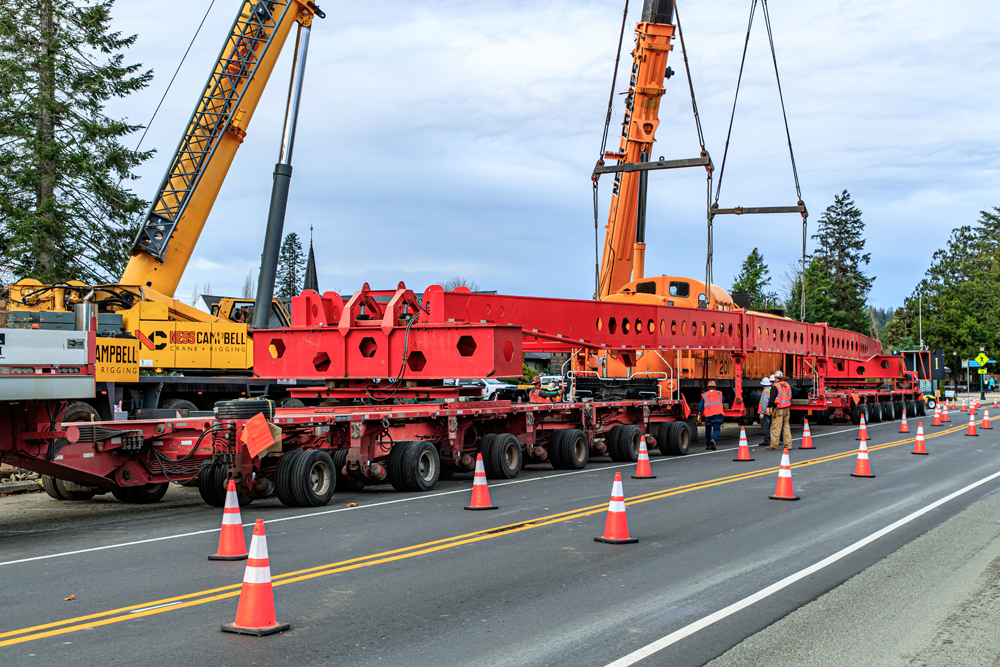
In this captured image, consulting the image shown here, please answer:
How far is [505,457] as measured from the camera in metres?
16.1

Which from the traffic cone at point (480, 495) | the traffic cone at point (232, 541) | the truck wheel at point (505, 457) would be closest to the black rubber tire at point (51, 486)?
the traffic cone at point (232, 541)

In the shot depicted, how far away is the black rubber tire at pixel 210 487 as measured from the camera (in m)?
12.5

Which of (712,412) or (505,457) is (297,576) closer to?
(505,457)

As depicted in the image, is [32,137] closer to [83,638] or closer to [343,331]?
[343,331]

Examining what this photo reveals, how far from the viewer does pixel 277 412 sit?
1353 centimetres

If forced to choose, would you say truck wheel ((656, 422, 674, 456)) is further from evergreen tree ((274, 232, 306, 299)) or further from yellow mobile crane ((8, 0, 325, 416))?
evergreen tree ((274, 232, 306, 299))

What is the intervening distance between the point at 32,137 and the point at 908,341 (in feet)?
280

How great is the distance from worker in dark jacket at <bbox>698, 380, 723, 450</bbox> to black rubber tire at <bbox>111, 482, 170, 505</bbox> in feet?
44.8

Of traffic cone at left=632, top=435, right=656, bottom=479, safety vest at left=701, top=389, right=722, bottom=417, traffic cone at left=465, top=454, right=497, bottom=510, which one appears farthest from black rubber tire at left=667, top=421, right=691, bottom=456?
traffic cone at left=465, top=454, right=497, bottom=510

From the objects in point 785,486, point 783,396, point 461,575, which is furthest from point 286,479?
point 783,396

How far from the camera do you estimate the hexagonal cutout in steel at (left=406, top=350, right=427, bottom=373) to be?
15.6 metres

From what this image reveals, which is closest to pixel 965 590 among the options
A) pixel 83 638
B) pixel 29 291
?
pixel 83 638

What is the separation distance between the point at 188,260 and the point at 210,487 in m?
11.8

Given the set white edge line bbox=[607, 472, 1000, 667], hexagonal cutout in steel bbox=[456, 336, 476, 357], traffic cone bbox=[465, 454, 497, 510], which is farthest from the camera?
hexagonal cutout in steel bbox=[456, 336, 476, 357]
